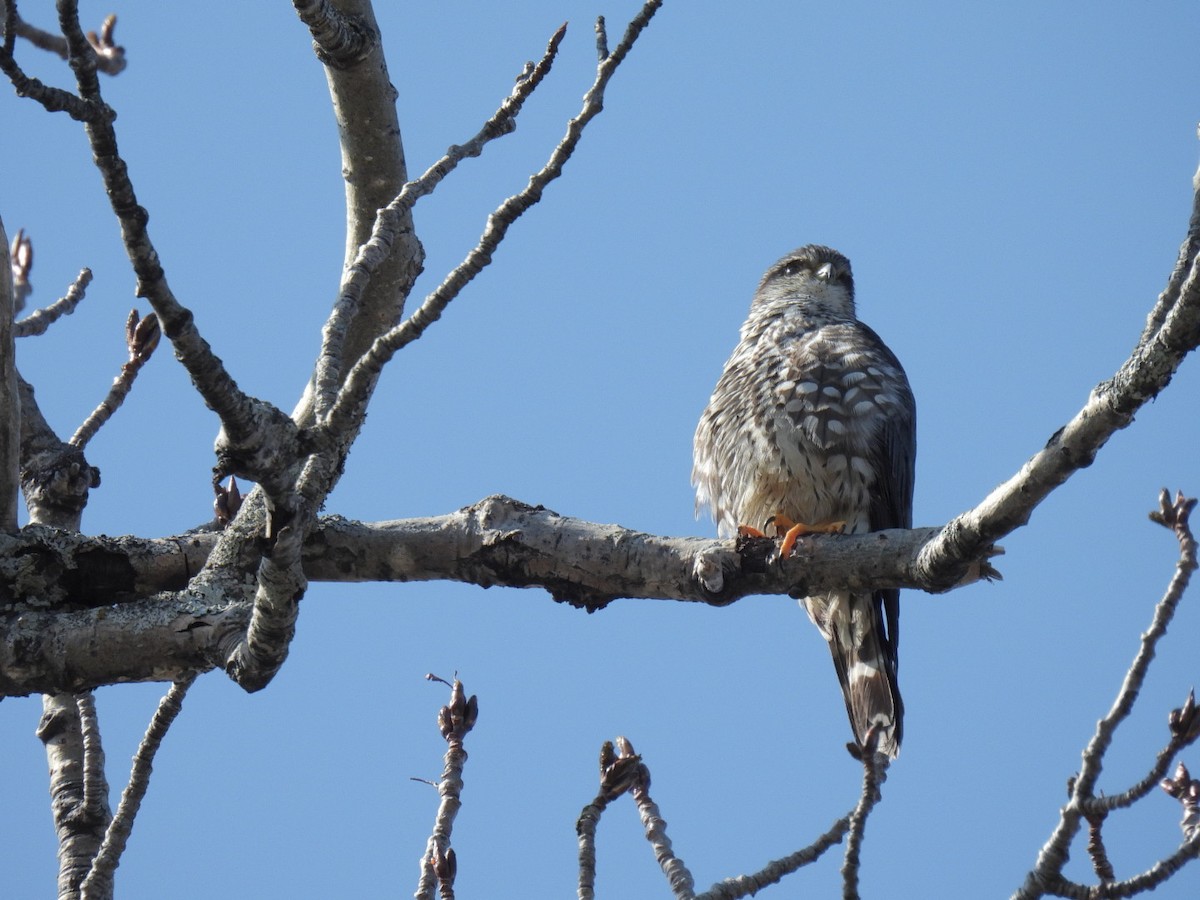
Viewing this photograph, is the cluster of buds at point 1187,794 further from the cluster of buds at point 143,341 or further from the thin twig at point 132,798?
the cluster of buds at point 143,341

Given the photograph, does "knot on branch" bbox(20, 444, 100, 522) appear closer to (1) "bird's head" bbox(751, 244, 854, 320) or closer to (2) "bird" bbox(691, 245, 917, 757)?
(2) "bird" bbox(691, 245, 917, 757)

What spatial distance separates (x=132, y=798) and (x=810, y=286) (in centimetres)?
434

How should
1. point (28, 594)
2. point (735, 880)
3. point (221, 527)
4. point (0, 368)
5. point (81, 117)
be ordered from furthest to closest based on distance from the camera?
point (221, 527) < point (0, 368) < point (28, 594) < point (735, 880) < point (81, 117)

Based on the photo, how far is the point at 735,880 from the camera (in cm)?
288

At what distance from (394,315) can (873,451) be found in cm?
194

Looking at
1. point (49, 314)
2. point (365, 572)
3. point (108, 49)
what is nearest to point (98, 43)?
point (108, 49)

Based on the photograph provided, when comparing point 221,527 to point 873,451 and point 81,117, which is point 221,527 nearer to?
point 81,117

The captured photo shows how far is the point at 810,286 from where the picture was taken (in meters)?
6.50

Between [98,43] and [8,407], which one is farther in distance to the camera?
[98,43]

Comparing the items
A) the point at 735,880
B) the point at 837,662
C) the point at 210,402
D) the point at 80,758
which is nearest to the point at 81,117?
the point at 210,402

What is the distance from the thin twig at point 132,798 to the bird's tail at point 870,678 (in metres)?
2.59

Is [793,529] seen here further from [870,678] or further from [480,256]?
[480,256]

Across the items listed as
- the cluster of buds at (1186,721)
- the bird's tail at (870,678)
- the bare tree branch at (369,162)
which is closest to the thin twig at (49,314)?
the bare tree branch at (369,162)

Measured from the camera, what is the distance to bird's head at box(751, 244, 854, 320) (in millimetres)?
6141
